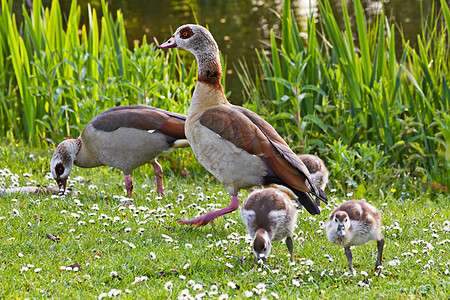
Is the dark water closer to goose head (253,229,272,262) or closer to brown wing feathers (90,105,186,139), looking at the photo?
brown wing feathers (90,105,186,139)

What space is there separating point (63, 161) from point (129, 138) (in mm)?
931

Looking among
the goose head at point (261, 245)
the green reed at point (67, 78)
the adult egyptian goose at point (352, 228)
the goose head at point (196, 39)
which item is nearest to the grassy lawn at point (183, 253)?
the goose head at point (261, 245)

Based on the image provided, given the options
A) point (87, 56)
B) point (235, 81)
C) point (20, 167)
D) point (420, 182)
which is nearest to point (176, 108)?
point (87, 56)

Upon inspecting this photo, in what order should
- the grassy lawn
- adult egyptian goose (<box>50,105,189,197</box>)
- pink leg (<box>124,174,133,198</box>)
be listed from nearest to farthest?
the grassy lawn < adult egyptian goose (<box>50,105,189,197</box>) < pink leg (<box>124,174,133,198</box>)

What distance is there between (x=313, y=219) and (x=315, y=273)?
5.11 ft

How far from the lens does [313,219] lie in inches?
266

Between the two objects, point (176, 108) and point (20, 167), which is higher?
point (176, 108)

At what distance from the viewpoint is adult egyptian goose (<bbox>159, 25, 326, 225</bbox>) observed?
6074 mm

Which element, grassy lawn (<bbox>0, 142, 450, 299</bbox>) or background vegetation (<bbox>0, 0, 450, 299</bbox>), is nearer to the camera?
grassy lawn (<bbox>0, 142, 450, 299</bbox>)

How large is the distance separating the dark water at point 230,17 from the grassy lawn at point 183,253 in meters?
9.27

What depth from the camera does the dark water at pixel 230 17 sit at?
57.4 ft

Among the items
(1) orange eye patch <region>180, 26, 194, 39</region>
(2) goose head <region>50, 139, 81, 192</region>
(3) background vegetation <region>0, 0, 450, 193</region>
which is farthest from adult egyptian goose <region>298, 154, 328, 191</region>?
(2) goose head <region>50, 139, 81, 192</region>

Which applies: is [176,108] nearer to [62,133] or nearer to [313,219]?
[62,133]

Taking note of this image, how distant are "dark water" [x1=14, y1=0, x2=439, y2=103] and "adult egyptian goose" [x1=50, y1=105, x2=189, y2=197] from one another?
8553 mm
